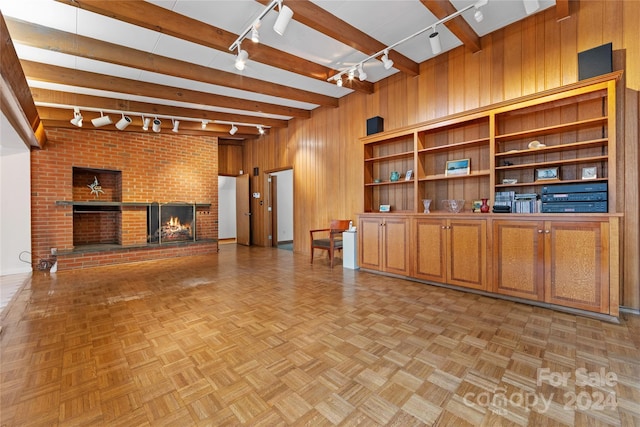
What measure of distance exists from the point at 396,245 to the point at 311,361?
8.24 ft

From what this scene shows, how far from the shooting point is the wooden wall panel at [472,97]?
2.72 meters

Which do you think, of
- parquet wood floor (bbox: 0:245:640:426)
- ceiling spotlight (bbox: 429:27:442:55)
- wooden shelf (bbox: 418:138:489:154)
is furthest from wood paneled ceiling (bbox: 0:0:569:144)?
parquet wood floor (bbox: 0:245:640:426)

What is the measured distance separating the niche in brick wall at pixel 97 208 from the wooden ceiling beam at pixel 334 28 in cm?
511

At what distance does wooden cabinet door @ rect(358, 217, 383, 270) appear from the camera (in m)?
4.30

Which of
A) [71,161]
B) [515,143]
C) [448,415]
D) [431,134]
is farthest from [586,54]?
[71,161]

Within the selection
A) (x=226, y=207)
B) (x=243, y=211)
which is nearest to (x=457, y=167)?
(x=243, y=211)

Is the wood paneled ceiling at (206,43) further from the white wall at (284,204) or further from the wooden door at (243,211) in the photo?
the white wall at (284,204)

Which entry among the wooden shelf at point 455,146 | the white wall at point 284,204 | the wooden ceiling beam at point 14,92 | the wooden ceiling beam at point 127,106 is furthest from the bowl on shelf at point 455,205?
Result: the white wall at point 284,204

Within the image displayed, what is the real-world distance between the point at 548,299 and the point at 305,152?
4930mm

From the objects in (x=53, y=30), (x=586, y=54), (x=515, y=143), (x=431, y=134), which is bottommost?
(x=515, y=143)

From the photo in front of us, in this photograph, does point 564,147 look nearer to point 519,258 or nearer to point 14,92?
point 519,258

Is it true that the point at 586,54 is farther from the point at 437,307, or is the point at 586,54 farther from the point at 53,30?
the point at 53,30

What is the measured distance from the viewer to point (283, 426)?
1.34m

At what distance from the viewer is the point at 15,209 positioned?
15.6 ft
